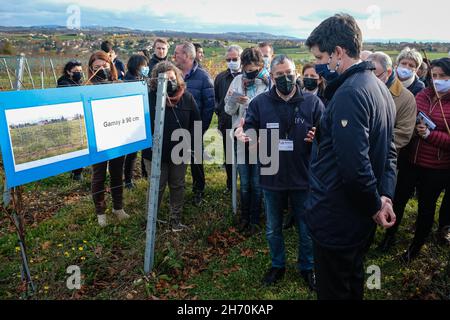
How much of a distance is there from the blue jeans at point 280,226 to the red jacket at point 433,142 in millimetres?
1558

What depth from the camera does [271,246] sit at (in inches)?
155

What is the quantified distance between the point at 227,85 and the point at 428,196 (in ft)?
12.0

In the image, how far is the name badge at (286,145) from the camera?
3725mm

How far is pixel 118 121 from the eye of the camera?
12.0ft

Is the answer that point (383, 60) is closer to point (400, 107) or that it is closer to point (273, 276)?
point (400, 107)

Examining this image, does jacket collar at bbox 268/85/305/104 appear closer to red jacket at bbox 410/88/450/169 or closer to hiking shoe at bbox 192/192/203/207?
red jacket at bbox 410/88/450/169

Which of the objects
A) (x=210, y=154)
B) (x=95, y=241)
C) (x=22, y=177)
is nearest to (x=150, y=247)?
(x=95, y=241)

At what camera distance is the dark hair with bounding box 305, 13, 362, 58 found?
233 centimetres

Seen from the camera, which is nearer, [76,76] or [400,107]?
[400,107]

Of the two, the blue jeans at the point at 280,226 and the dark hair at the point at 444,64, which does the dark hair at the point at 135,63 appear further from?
the dark hair at the point at 444,64

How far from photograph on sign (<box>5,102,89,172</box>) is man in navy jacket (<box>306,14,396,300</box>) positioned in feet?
6.93

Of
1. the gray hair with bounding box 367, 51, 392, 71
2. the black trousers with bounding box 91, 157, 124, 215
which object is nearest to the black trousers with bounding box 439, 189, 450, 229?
the gray hair with bounding box 367, 51, 392, 71

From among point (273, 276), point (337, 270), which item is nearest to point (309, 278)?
point (273, 276)

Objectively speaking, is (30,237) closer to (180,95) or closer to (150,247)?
(150,247)
